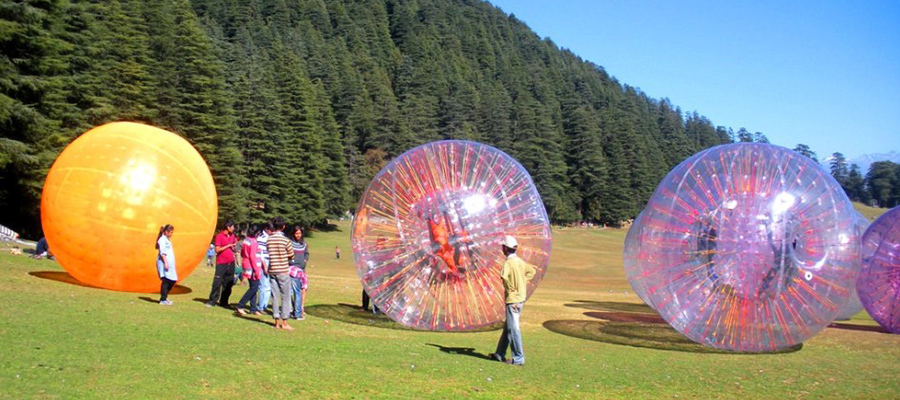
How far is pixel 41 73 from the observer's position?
29.2m

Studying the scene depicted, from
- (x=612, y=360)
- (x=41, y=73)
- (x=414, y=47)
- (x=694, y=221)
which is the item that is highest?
(x=414, y=47)

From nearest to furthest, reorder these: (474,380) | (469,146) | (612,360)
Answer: (474,380), (612,360), (469,146)

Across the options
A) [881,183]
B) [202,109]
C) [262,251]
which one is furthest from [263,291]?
[881,183]

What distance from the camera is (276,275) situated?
41.6 ft

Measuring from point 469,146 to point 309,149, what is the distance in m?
53.7

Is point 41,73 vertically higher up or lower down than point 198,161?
higher up

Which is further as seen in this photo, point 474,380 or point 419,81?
point 419,81

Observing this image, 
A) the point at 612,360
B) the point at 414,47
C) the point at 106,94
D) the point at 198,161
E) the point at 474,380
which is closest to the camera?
the point at 474,380

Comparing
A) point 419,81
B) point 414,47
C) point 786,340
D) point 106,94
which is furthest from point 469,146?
point 414,47

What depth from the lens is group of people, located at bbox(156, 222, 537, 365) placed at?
35.6 ft

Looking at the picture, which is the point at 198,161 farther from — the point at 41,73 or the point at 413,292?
the point at 41,73

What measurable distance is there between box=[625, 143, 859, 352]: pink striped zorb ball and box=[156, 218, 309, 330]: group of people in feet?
21.6

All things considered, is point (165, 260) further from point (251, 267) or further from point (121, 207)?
point (251, 267)

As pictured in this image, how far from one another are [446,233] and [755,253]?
5243 mm
